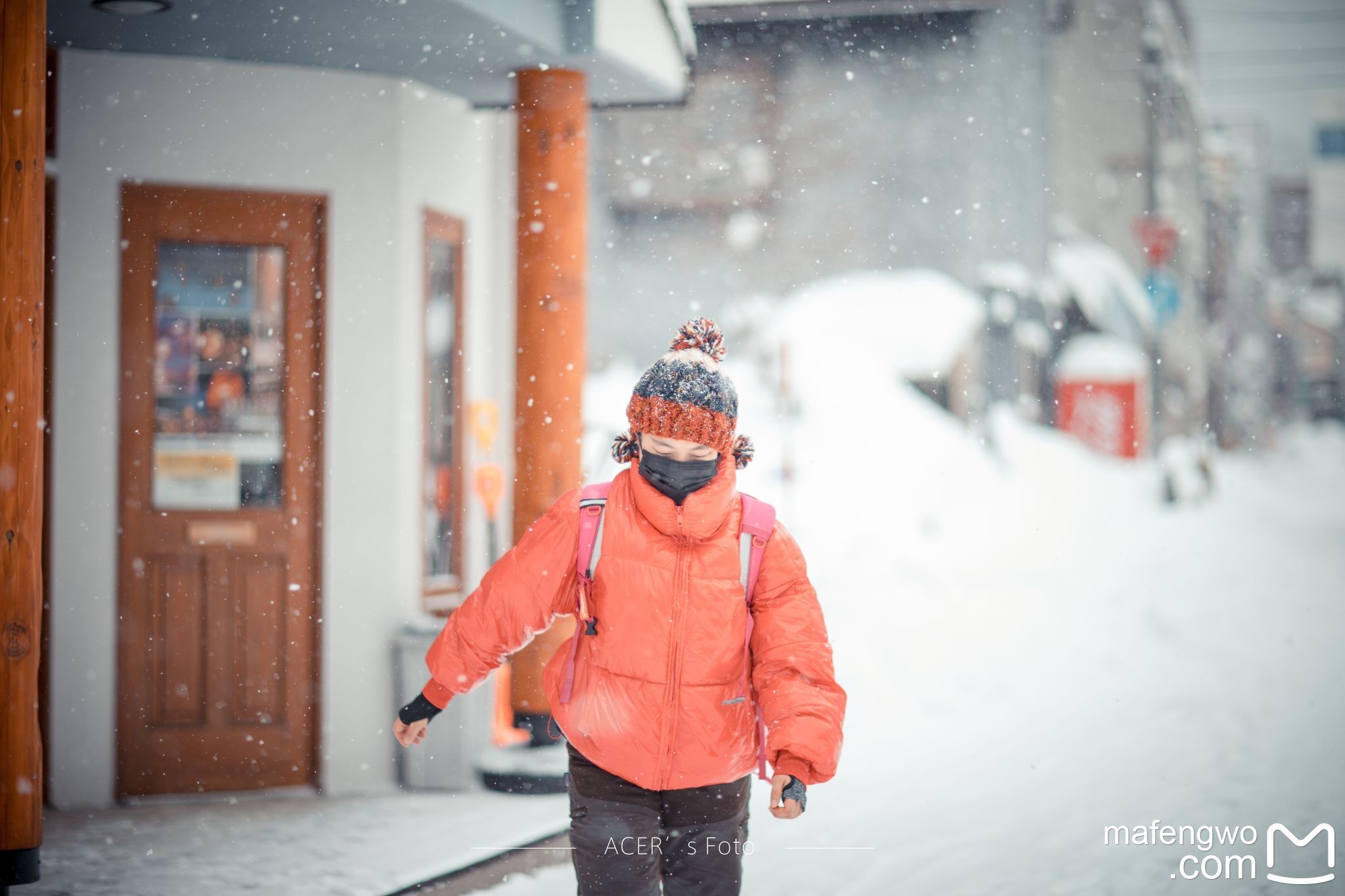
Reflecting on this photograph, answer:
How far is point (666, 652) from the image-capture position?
2809 millimetres

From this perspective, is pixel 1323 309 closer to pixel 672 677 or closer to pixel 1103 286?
pixel 1103 286

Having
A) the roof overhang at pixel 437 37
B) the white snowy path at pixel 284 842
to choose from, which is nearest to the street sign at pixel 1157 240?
the roof overhang at pixel 437 37

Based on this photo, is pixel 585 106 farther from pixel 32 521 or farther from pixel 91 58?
pixel 32 521

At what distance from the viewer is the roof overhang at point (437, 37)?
4770mm

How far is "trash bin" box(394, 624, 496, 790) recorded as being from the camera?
568cm

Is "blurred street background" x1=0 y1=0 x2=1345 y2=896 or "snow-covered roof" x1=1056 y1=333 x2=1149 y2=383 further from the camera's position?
"snow-covered roof" x1=1056 y1=333 x2=1149 y2=383

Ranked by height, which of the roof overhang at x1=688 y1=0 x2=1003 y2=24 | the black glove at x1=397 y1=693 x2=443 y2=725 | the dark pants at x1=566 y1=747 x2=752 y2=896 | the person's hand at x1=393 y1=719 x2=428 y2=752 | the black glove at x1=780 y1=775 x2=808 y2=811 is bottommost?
the dark pants at x1=566 y1=747 x2=752 y2=896

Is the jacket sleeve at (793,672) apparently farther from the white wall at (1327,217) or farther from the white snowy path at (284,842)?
the white wall at (1327,217)

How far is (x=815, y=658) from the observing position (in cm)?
283

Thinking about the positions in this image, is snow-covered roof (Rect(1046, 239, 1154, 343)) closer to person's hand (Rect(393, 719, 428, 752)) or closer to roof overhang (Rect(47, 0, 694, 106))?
roof overhang (Rect(47, 0, 694, 106))

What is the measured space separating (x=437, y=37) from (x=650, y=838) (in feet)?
12.2

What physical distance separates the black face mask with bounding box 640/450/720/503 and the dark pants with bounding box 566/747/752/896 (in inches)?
28.1

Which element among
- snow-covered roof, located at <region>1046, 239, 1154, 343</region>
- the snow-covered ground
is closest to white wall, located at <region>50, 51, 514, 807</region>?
the snow-covered ground

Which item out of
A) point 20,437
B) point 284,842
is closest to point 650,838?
point 20,437
